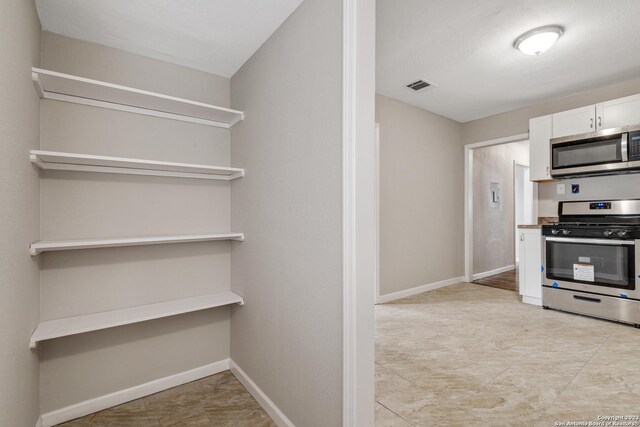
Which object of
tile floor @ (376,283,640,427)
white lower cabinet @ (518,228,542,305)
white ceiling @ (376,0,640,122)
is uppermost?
white ceiling @ (376,0,640,122)

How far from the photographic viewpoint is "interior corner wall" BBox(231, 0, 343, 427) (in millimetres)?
1377

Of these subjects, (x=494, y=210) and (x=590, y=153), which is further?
(x=494, y=210)

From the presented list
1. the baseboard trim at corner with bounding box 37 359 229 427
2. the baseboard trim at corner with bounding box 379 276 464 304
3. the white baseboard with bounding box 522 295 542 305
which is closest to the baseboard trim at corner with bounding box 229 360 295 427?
the baseboard trim at corner with bounding box 37 359 229 427

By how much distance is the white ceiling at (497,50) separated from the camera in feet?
7.17

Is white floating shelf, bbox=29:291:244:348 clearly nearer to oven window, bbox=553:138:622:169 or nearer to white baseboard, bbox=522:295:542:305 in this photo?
white baseboard, bbox=522:295:542:305

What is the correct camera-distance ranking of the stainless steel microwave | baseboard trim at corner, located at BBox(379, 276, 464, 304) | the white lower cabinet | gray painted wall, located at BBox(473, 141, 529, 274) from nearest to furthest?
the stainless steel microwave, the white lower cabinet, baseboard trim at corner, located at BBox(379, 276, 464, 304), gray painted wall, located at BBox(473, 141, 529, 274)

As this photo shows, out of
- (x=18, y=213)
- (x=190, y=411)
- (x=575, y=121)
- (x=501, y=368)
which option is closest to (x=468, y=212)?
(x=575, y=121)

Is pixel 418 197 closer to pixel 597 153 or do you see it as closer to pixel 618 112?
pixel 597 153

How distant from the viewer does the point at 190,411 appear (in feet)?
6.07

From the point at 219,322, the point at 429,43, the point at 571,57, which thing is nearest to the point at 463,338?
the point at 219,322

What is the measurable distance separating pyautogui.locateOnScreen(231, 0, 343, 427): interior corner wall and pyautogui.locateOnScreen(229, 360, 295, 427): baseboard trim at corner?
3 cm

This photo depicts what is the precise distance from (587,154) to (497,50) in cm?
173

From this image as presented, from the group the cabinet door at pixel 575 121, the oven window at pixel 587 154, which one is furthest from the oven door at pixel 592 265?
the cabinet door at pixel 575 121

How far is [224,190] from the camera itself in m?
2.41
